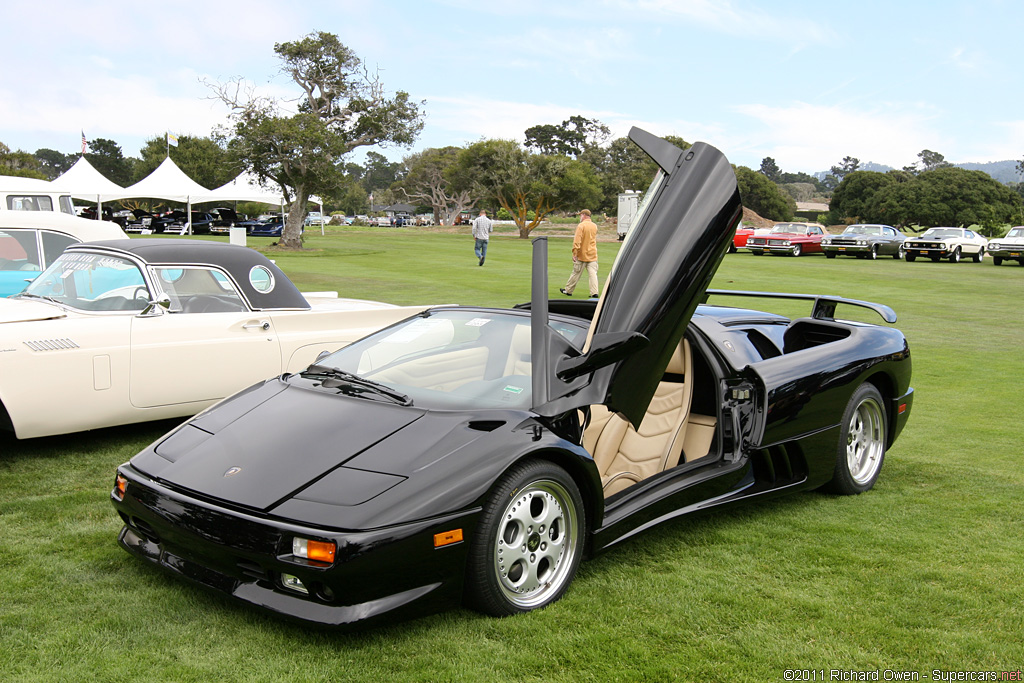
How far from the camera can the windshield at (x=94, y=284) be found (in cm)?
577

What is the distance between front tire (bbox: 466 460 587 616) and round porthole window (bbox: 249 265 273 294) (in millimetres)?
3814

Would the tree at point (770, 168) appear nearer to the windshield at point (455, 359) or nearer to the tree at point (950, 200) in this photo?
the tree at point (950, 200)

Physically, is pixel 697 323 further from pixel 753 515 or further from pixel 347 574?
pixel 347 574

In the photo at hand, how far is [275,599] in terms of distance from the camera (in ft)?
9.70

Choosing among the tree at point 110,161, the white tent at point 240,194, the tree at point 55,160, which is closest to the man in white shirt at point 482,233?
the white tent at point 240,194

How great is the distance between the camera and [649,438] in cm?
439

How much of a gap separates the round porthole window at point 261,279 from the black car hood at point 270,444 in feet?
8.53

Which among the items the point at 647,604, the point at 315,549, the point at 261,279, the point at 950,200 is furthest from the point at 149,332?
the point at 950,200

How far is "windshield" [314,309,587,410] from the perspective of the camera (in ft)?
12.3

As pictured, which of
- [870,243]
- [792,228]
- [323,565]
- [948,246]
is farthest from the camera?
[792,228]

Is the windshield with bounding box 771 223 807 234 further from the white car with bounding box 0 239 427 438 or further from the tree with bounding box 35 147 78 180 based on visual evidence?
the tree with bounding box 35 147 78 180

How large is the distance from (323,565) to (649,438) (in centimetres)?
209

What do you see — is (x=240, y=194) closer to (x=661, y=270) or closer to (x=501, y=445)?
(x=661, y=270)

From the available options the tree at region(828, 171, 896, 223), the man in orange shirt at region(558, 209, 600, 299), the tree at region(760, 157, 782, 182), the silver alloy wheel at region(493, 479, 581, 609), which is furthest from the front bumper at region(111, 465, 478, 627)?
the tree at region(760, 157, 782, 182)
